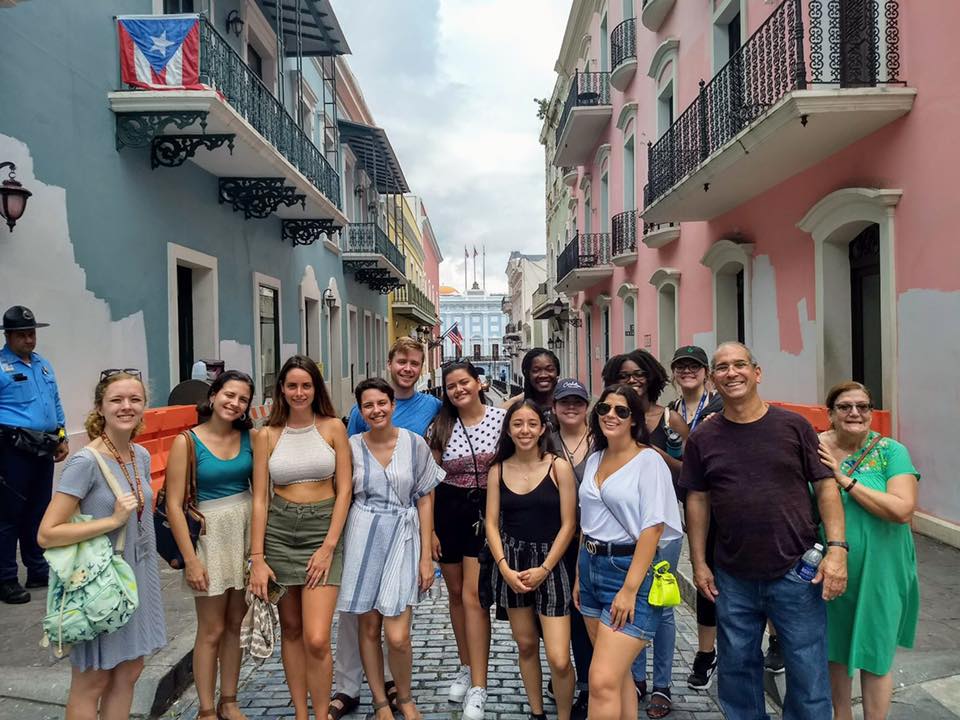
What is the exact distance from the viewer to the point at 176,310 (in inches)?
350

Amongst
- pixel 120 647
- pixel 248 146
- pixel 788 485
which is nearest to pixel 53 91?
pixel 248 146

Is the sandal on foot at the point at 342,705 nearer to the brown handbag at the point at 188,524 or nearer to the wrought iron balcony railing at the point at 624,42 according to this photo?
the brown handbag at the point at 188,524

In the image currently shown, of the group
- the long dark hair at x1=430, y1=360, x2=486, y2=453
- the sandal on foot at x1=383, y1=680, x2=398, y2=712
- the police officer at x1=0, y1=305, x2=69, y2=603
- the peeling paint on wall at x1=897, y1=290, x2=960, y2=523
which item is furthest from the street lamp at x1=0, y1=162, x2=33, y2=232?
the peeling paint on wall at x1=897, y1=290, x2=960, y2=523

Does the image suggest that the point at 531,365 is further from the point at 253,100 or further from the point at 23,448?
the point at 253,100

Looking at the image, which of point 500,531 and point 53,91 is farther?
point 53,91

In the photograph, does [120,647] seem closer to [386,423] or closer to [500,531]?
[386,423]

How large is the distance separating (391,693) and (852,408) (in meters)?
2.64

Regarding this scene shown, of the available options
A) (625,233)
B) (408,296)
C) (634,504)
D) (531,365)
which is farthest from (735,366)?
(408,296)

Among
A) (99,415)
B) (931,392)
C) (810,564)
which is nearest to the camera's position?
(810,564)

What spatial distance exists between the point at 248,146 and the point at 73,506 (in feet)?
22.5

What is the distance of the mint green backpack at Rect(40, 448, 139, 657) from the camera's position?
2631mm

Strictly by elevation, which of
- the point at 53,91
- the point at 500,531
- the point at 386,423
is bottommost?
the point at 500,531

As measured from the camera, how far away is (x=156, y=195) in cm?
841

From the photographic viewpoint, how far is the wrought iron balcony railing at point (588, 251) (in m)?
18.6
